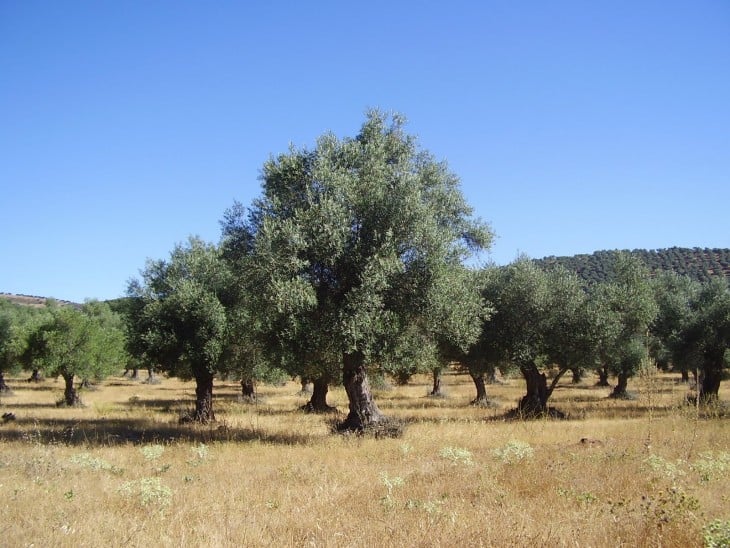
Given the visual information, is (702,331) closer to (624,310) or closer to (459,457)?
(624,310)

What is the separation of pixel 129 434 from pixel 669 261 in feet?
448

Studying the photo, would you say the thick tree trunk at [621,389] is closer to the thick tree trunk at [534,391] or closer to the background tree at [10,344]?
the thick tree trunk at [534,391]

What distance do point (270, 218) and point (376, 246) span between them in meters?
4.02

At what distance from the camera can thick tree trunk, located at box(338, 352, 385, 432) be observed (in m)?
18.9

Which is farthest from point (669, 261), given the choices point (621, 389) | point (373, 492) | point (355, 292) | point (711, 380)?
point (373, 492)

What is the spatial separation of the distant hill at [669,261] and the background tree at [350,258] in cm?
9463

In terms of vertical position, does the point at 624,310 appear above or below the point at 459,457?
above

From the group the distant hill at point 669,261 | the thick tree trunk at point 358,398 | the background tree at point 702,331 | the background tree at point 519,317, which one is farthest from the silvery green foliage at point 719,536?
the distant hill at point 669,261

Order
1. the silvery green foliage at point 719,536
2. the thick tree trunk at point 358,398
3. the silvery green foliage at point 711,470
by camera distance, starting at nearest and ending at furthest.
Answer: the silvery green foliage at point 719,536, the silvery green foliage at point 711,470, the thick tree trunk at point 358,398

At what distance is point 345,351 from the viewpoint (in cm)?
1716

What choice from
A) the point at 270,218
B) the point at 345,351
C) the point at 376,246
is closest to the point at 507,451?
the point at 345,351

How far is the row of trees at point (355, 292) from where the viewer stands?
56.6 feet

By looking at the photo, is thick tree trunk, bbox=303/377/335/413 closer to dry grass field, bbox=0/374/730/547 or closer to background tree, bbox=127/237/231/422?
background tree, bbox=127/237/231/422

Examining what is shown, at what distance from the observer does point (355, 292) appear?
55.3 ft
